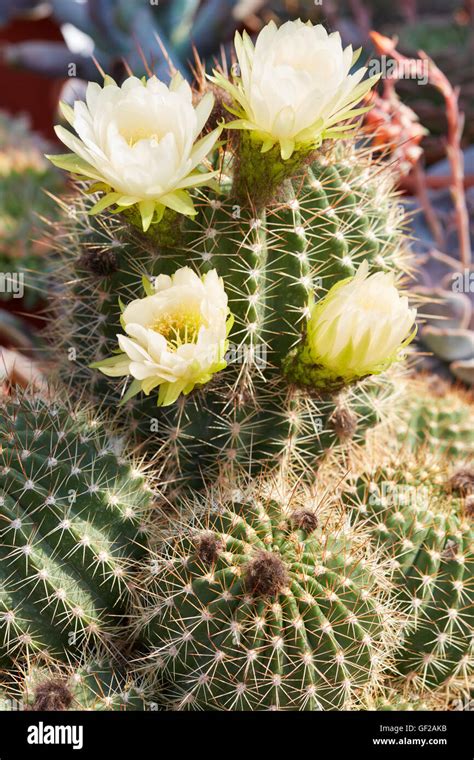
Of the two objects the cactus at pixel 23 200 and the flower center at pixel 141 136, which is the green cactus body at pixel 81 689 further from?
the cactus at pixel 23 200

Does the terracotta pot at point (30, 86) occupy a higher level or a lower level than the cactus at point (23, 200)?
higher

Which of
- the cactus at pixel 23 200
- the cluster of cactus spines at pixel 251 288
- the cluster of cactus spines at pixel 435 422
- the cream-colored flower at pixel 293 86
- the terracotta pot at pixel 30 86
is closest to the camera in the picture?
the cream-colored flower at pixel 293 86

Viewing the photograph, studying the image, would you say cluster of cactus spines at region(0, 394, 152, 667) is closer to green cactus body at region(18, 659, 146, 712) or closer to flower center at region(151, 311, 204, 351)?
green cactus body at region(18, 659, 146, 712)

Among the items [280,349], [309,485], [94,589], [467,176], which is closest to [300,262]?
[280,349]

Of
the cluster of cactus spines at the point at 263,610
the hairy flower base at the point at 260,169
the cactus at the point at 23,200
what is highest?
the cactus at the point at 23,200

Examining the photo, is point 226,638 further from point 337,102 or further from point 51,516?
point 337,102

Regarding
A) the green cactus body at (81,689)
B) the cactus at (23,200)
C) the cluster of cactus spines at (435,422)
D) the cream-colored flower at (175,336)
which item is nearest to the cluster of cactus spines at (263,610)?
the green cactus body at (81,689)

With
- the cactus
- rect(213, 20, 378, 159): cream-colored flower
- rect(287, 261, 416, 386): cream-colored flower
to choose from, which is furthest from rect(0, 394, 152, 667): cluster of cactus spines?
the cactus
